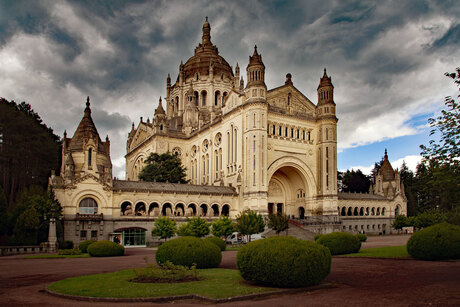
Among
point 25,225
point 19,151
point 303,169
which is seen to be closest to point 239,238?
point 303,169

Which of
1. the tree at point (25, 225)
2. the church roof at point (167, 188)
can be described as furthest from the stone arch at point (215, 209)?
the tree at point (25, 225)

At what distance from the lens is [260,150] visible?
204 ft

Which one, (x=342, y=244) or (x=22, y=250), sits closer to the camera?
(x=342, y=244)

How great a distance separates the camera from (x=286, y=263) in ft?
52.9

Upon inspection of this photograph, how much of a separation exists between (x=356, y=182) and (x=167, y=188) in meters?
61.6

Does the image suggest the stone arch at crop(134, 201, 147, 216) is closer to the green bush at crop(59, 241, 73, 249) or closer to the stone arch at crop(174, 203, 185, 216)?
the stone arch at crop(174, 203, 185, 216)

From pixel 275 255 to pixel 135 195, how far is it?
42.3 metres

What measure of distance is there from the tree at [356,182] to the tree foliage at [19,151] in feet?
237

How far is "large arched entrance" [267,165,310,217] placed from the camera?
72.0m

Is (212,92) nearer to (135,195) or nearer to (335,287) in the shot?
(135,195)

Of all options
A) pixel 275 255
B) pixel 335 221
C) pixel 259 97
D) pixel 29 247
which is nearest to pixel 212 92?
pixel 259 97

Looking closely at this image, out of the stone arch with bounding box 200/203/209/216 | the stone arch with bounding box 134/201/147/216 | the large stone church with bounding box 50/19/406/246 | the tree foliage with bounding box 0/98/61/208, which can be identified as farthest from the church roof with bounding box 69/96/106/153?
the stone arch with bounding box 200/203/209/216

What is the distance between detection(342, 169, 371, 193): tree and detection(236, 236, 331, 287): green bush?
91.1m

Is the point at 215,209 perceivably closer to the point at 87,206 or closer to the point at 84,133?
the point at 87,206
